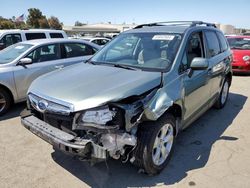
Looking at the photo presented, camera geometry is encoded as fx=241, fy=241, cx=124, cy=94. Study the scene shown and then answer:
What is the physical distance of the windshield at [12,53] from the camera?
5.41m

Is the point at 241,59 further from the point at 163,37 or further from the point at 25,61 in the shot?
the point at 25,61

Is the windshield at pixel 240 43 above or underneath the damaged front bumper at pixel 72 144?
above

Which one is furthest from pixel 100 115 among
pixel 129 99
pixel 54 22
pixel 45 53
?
pixel 54 22

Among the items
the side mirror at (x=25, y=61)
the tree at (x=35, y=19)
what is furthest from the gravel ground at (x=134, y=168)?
the tree at (x=35, y=19)

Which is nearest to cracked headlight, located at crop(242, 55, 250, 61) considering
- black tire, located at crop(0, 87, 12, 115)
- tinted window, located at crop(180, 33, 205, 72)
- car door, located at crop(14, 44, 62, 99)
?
tinted window, located at crop(180, 33, 205, 72)

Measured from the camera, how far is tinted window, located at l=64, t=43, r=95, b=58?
20.5 feet

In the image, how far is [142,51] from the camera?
3.71 metres

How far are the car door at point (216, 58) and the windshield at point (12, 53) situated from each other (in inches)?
156

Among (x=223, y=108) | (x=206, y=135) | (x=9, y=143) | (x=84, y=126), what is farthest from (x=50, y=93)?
(x=223, y=108)

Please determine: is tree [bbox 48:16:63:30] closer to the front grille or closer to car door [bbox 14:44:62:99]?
car door [bbox 14:44:62:99]

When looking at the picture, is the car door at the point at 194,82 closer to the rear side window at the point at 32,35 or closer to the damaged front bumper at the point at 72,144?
the damaged front bumper at the point at 72,144

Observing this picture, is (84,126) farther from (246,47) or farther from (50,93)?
(246,47)

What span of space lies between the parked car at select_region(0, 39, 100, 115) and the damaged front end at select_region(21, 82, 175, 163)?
9.56 ft

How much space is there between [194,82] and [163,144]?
3.60ft
